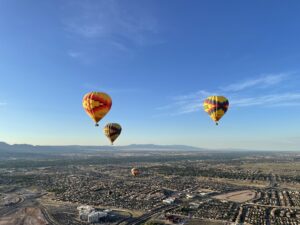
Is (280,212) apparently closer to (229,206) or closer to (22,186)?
(229,206)

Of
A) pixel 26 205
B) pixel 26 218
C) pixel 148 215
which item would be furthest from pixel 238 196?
pixel 26 205

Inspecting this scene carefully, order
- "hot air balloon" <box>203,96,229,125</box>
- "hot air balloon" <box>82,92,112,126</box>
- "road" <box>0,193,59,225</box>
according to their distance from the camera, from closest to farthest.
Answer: "hot air balloon" <box>82,92,112,126</box>, "hot air balloon" <box>203,96,229,125</box>, "road" <box>0,193,59,225</box>

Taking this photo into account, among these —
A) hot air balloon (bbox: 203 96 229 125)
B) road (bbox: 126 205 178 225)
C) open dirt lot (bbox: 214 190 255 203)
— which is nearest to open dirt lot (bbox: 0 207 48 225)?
road (bbox: 126 205 178 225)

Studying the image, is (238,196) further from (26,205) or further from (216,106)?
(26,205)

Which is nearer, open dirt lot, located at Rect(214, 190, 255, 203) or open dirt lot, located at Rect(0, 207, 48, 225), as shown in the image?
open dirt lot, located at Rect(0, 207, 48, 225)

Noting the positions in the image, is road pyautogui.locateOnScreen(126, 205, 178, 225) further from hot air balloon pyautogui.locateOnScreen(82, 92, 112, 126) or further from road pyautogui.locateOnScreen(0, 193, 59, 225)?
hot air balloon pyautogui.locateOnScreen(82, 92, 112, 126)

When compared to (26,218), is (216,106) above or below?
above
